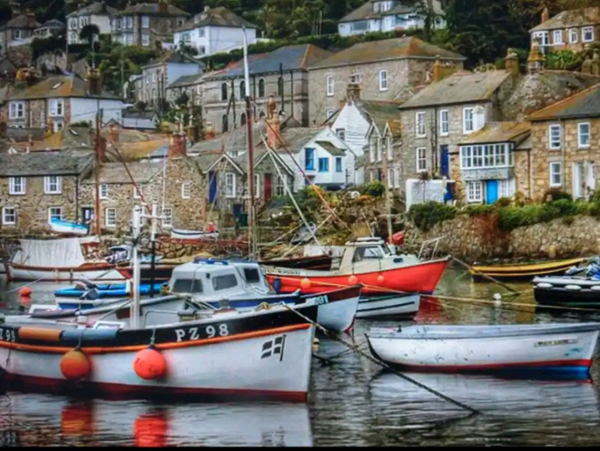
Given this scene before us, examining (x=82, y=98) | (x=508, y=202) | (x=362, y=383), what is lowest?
(x=362, y=383)

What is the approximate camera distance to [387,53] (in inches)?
4021

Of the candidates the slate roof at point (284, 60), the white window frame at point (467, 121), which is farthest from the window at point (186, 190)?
the slate roof at point (284, 60)

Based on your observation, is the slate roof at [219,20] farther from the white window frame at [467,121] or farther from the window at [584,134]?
the window at [584,134]

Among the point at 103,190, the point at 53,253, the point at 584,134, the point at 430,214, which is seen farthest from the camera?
the point at 103,190

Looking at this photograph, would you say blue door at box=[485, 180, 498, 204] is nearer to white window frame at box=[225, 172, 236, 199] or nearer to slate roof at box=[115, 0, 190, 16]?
white window frame at box=[225, 172, 236, 199]

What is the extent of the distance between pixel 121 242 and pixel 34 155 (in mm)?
11680

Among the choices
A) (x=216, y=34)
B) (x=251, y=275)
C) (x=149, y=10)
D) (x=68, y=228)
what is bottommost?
(x=251, y=275)

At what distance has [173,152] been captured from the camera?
82.0 metres

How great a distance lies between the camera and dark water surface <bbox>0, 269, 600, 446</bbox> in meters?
27.1

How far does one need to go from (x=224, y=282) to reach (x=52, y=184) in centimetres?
4815

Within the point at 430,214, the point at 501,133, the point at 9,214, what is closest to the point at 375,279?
the point at 430,214

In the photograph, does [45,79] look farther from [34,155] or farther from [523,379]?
[523,379]

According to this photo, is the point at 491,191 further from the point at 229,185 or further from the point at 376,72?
the point at 376,72

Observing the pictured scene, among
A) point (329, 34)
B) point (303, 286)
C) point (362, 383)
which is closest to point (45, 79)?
point (329, 34)
